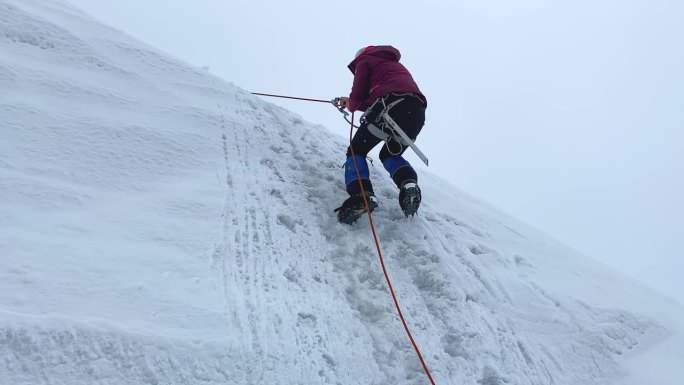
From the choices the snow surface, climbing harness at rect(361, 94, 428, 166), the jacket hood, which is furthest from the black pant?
the jacket hood

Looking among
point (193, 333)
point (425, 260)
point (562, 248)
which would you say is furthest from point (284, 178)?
point (562, 248)

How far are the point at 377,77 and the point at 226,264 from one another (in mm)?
2350

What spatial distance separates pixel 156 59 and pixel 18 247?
142 inches

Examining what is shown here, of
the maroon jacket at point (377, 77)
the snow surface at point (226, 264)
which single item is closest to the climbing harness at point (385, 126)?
the maroon jacket at point (377, 77)

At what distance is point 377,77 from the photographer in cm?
477

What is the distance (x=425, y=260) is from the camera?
13.6 feet

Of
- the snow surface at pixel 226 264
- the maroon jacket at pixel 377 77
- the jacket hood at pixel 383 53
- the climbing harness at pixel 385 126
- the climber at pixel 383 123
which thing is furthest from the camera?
the jacket hood at pixel 383 53

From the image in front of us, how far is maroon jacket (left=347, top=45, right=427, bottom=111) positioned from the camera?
461 centimetres

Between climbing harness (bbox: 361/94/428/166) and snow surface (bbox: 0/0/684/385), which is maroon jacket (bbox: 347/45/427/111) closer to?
climbing harness (bbox: 361/94/428/166)

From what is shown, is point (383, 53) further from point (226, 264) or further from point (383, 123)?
point (226, 264)

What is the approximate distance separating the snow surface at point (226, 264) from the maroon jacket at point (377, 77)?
0.77 metres

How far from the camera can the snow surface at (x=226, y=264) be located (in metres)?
2.61

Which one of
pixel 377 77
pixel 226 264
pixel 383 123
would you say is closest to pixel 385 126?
pixel 383 123

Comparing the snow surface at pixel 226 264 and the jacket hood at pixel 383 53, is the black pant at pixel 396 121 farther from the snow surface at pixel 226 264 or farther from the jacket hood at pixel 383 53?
the jacket hood at pixel 383 53
